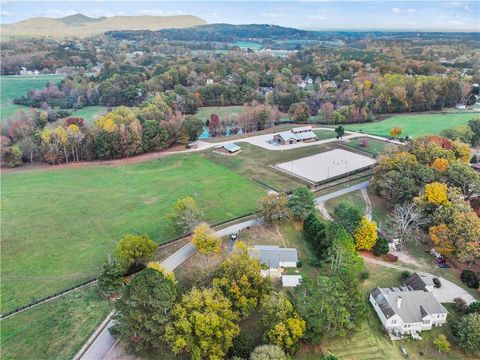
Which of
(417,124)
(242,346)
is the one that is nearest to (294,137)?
(417,124)

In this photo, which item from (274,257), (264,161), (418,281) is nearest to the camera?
(418,281)

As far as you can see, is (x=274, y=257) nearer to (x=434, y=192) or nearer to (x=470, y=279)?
(x=470, y=279)

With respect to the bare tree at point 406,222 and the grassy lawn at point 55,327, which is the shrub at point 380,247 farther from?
the grassy lawn at point 55,327

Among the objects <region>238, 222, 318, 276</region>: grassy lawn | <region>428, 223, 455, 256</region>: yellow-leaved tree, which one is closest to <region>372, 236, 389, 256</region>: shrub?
<region>428, 223, 455, 256</region>: yellow-leaved tree

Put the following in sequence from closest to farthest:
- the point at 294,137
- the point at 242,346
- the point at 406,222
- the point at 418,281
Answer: the point at 242,346
the point at 418,281
the point at 406,222
the point at 294,137

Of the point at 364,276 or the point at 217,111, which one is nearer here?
the point at 364,276
